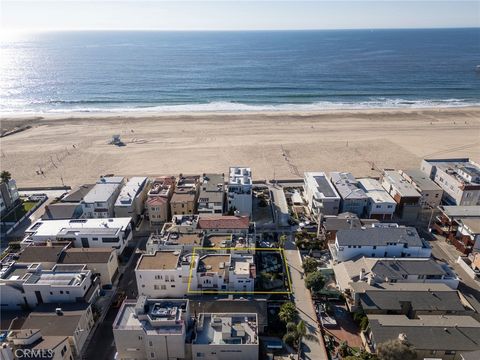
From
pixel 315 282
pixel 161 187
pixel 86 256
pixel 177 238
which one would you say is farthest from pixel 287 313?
pixel 161 187

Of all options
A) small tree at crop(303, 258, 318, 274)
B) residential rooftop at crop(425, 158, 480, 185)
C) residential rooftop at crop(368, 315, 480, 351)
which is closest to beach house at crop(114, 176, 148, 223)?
small tree at crop(303, 258, 318, 274)

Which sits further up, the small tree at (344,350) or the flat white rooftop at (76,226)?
the flat white rooftop at (76,226)

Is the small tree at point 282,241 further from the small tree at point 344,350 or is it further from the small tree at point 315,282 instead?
the small tree at point 344,350

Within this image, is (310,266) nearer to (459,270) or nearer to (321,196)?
(321,196)

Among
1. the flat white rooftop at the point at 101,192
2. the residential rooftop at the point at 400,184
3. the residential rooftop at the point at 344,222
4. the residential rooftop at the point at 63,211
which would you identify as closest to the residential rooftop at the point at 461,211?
the residential rooftop at the point at 400,184

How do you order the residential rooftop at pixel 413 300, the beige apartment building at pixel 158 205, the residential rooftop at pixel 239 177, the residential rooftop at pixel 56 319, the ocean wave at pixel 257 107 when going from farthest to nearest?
the ocean wave at pixel 257 107
the residential rooftop at pixel 239 177
the beige apartment building at pixel 158 205
the residential rooftop at pixel 413 300
the residential rooftop at pixel 56 319
